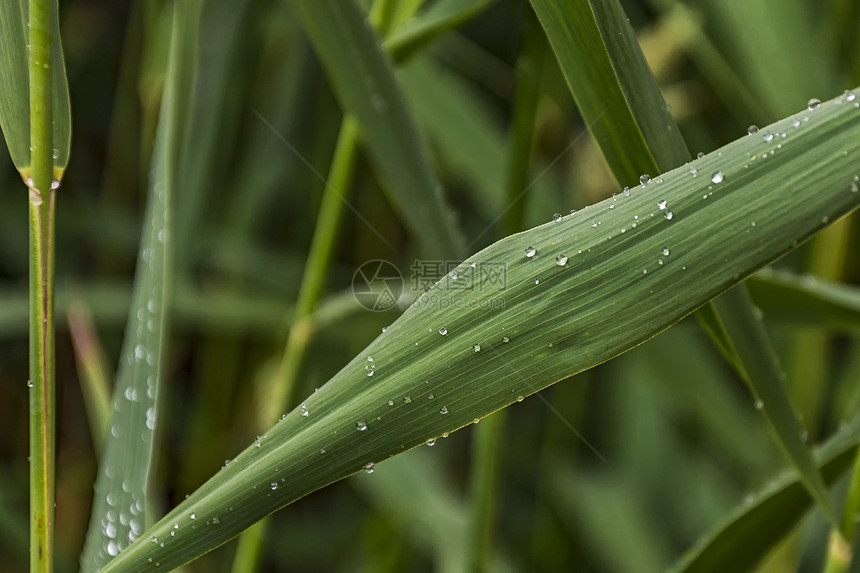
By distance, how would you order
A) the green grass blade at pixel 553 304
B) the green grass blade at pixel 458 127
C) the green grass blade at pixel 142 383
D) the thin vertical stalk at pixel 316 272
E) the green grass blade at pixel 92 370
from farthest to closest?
the green grass blade at pixel 458 127, the green grass blade at pixel 92 370, the thin vertical stalk at pixel 316 272, the green grass blade at pixel 142 383, the green grass blade at pixel 553 304

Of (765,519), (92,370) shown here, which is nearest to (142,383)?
(92,370)

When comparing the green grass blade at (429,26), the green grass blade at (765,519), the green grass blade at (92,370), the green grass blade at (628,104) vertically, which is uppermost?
the green grass blade at (429,26)

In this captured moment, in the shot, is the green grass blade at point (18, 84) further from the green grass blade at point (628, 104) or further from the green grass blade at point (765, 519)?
the green grass blade at point (765, 519)

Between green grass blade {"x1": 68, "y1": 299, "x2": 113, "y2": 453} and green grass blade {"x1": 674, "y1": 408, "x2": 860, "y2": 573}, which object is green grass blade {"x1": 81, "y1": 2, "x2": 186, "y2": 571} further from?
green grass blade {"x1": 674, "y1": 408, "x2": 860, "y2": 573}

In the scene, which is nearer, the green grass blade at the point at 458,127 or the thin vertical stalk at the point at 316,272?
the thin vertical stalk at the point at 316,272

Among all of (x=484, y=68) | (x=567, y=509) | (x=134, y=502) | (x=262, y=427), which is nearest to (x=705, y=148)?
(x=484, y=68)

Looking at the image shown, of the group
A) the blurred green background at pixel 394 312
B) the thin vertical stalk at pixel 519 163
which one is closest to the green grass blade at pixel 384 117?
the thin vertical stalk at pixel 519 163

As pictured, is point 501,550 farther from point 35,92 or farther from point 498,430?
point 35,92

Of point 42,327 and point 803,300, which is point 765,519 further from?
point 42,327
